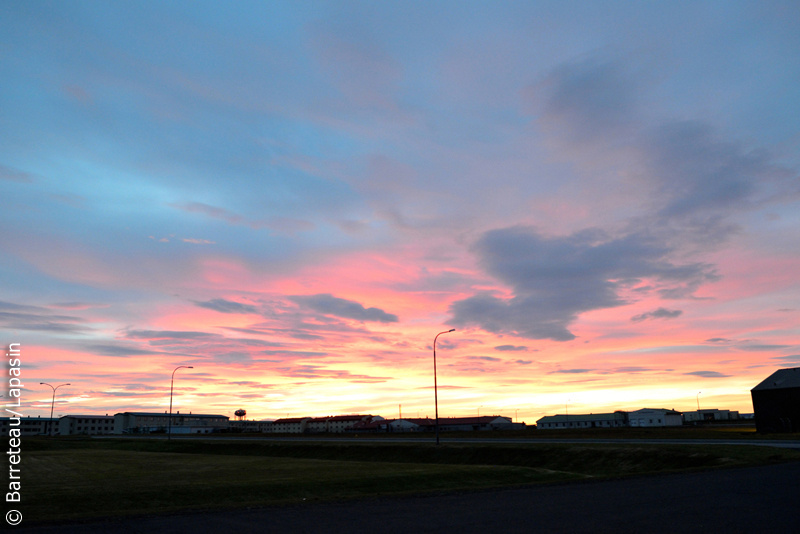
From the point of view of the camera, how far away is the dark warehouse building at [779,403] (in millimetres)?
77625

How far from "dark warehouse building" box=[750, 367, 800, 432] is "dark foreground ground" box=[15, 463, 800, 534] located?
234 ft

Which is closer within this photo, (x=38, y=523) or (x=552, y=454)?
(x=38, y=523)

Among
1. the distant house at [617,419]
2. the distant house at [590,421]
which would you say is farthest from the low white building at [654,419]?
the distant house at [590,421]

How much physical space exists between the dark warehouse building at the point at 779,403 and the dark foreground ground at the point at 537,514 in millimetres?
71402

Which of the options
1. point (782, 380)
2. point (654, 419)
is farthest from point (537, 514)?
point (654, 419)

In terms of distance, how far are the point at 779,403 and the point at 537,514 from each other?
83922 mm

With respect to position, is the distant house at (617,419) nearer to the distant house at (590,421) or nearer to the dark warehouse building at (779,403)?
the distant house at (590,421)

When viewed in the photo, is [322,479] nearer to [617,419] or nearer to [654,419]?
[654,419]

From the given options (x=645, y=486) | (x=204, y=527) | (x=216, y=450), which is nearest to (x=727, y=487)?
(x=645, y=486)

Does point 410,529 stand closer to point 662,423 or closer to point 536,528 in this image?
point 536,528

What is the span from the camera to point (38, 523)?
15367mm

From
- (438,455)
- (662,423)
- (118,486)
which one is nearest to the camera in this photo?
(118,486)

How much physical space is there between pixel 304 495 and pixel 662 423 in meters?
162

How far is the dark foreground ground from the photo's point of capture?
45.6ft
